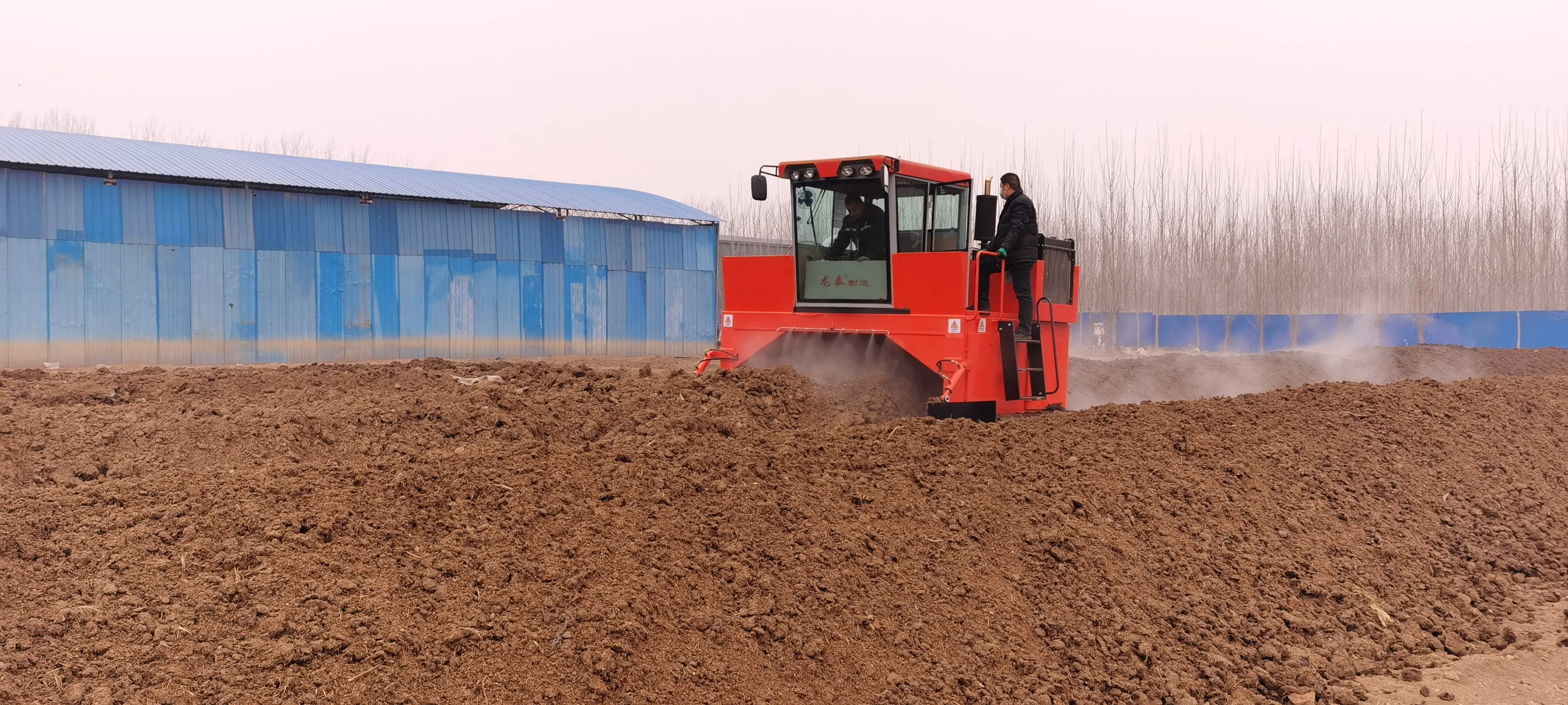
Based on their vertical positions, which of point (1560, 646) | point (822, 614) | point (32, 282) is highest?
point (32, 282)

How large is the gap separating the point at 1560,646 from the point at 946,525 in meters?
2.71

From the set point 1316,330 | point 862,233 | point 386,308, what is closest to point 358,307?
point 386,308

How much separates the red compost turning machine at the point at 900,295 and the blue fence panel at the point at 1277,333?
595 inches

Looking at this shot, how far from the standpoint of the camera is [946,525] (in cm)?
490

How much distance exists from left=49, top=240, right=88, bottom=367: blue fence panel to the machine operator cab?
38.7 feet

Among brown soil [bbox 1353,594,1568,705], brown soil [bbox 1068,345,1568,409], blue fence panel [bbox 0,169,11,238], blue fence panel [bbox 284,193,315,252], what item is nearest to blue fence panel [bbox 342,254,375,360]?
blue fence panel [bbox 284,193,315,252]

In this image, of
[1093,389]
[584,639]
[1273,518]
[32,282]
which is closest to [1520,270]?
[1093,389]

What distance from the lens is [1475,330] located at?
20406 mm

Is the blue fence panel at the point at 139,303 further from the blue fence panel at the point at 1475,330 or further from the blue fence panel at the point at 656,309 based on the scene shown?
the blue fence panel at the point at 1475,330

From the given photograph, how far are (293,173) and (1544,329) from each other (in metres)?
23.3

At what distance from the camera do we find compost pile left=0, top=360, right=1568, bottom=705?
3.56 m

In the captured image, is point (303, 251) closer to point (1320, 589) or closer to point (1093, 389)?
point (1093, 389)

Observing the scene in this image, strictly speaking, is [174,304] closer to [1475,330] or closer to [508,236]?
[508,236]

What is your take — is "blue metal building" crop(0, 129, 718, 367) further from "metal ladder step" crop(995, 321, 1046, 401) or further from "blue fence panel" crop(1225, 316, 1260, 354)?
"metal ladder step" crop(995, 321, 1046, 401)
